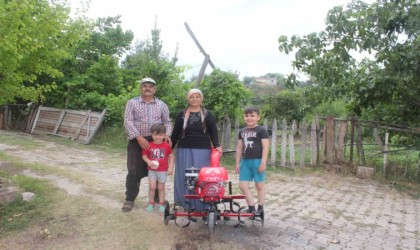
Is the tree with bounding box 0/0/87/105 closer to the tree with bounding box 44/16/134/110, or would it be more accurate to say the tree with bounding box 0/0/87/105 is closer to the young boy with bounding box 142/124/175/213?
the young boy with bounding box 142/124/175/213

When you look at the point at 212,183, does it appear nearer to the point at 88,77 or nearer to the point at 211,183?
the point at 211,183

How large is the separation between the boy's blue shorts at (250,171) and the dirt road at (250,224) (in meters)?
0.60

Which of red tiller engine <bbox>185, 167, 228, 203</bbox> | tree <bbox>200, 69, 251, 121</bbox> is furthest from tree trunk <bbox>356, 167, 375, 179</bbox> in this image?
red tiller engine <bbox>185, 167, 228, 203</bbox>

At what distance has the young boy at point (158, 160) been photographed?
4418mm

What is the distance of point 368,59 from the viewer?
795 cm

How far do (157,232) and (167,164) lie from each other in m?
0.92

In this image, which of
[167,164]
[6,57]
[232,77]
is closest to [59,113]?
[232,77]

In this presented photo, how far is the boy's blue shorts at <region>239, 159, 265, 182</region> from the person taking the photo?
421cm

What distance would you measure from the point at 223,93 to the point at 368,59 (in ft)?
11.3

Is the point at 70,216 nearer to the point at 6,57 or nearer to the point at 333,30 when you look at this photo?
the point at 6,57

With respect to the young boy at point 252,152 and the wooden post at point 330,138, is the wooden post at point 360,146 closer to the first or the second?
the wooden post at point 330,138

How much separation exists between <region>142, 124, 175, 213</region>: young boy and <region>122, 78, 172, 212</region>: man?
92 mm

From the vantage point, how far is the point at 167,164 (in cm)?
459

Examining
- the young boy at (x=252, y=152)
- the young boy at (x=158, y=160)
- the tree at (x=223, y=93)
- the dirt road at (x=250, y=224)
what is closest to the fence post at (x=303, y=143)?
the dirt road at (x=250, y=224)
